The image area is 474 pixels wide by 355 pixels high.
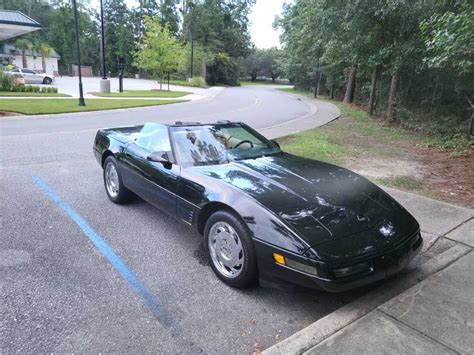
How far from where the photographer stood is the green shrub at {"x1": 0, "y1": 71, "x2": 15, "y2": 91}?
2253 cm

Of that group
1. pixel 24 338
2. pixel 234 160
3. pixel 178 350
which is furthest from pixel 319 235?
pixel 24 338

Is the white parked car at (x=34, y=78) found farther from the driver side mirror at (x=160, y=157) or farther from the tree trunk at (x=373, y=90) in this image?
the driver side mirror at (x=160, y=157)

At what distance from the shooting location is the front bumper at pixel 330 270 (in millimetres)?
2549

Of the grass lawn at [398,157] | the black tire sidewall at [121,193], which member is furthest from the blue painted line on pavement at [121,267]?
the grass lawn at [398,157]

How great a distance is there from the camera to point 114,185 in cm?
503

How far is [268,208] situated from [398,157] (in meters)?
7.22

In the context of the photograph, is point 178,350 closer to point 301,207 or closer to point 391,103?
point 301,207

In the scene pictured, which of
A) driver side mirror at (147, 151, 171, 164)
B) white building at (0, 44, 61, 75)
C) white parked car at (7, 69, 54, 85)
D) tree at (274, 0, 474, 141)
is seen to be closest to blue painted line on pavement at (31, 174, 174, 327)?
driver side mirror at (147, 151, 171, 164)

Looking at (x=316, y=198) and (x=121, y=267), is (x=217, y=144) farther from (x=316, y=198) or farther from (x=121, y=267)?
(x=121, y=267)

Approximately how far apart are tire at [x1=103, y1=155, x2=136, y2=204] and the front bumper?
2648mm

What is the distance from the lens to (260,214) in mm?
2863

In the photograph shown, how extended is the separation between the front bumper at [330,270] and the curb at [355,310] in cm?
23

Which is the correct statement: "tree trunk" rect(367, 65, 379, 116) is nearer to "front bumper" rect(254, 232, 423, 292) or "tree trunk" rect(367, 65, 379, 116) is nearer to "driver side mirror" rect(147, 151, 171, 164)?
"driver side mirror" rect(147, 151, 171, 164)

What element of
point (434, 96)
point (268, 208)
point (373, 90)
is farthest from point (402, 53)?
point (268, 208)
